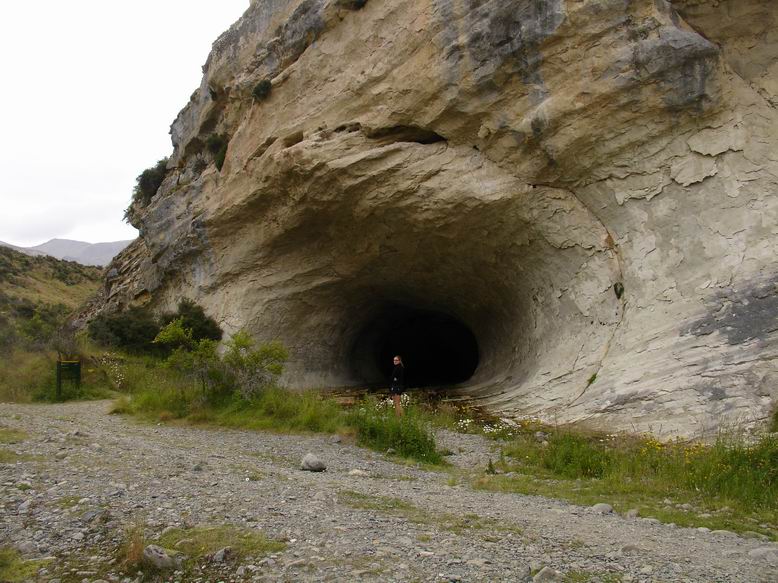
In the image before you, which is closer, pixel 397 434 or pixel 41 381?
pixel 397 434

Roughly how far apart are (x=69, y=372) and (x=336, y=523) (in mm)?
11097

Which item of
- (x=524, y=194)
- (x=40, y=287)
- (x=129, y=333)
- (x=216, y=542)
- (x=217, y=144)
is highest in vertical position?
(x=217, y=144)

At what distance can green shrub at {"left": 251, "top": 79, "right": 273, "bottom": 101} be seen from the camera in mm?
13962

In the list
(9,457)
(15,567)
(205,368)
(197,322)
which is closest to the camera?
(15,567)

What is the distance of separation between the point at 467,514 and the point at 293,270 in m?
10.8

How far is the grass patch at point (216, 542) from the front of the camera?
11.9 feet

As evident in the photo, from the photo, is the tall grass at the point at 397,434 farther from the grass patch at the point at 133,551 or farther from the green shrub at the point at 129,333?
the green shrub at the point at 129,333

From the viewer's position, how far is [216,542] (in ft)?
12.5

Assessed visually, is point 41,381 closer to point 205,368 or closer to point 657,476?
point 205,368

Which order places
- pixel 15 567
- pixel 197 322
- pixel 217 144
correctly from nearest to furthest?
pixel 15 567, pixel 197 322, pixel 217 144

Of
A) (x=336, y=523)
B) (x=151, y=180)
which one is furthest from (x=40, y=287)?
(x=336, y=523)

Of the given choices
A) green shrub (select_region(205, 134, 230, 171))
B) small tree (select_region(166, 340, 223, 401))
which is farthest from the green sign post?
green shrub (select_region(205, 134, 230, 171))

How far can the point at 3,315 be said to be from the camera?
22.7 meters

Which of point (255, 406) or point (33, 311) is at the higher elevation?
point (33, 311)
